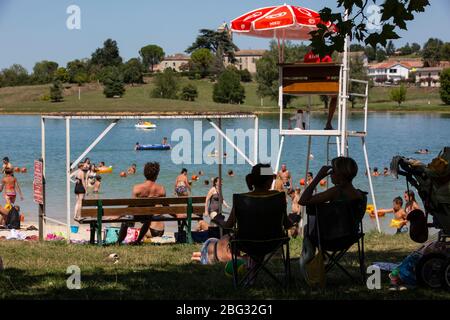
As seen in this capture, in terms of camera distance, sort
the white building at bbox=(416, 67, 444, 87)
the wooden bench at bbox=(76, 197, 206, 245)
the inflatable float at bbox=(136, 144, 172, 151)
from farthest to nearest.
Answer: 1. the white building at bbox=(416, 67, 444, 87)
2. the inflatable float at bbox=(136, 144, 172, 151)
3. the wooden bench at bbox=(76, 197, 206, 245)

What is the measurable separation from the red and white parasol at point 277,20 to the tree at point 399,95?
9247 cm

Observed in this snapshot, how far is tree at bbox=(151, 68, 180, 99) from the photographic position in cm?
9378

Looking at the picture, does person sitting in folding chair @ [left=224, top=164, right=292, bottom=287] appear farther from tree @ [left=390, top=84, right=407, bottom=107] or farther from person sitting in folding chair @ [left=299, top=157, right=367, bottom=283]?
tree @ [left=390, top=84, right=407, bottom=107]

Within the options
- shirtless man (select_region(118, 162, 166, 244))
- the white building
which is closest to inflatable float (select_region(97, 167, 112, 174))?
shirtless man (select_region(118, 162, 166, 244))

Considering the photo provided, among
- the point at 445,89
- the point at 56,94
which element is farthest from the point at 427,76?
the point at 56,94

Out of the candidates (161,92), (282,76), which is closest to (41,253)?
(282,76)

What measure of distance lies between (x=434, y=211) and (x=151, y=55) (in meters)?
144

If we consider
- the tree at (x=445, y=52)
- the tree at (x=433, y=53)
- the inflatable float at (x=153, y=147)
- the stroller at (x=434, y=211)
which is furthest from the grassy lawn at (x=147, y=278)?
the tree at (x=445, y=52)

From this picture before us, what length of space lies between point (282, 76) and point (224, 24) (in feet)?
4.91

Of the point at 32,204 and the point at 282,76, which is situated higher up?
the point at 282,76

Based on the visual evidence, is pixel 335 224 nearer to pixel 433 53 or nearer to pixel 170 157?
pixel 170 157

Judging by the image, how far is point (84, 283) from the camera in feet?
21.4

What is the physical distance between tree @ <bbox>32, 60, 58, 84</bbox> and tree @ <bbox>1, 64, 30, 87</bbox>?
1.27m
